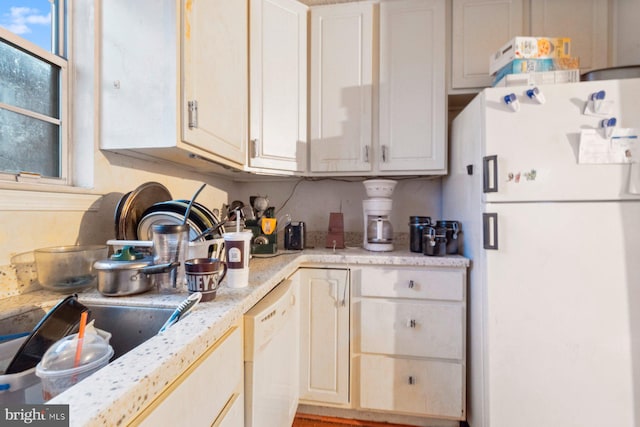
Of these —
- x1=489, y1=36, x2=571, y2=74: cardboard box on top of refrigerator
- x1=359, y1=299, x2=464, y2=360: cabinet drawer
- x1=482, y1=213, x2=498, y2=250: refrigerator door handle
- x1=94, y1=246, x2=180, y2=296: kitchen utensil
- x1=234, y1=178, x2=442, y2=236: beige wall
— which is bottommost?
x1=359, y1=299, x2=464, y2=360: cabinet drawer

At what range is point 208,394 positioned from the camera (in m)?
0.59

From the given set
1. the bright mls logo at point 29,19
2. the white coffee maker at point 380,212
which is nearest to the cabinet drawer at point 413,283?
the white coffee maker at point 380,212

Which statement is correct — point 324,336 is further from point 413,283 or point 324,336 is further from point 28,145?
point 28,145

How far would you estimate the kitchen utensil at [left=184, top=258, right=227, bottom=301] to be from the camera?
28.2 inches

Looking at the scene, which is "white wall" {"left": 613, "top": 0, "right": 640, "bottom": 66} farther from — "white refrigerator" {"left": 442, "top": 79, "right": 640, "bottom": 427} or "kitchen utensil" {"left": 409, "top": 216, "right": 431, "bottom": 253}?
"kitchen utensil" {"left": 409, "top": 216, "right": 431, "bottom": 253}

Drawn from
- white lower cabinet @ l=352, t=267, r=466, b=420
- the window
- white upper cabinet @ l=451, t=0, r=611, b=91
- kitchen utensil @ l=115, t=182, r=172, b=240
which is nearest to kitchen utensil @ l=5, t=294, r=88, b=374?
kitchen utensil @ l=115, t=182, r=172, b=240

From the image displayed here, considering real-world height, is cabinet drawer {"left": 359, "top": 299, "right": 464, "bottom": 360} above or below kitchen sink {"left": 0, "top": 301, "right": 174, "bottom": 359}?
below

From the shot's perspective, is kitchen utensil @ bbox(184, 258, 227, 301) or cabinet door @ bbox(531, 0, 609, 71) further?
cabinet door @ bbox(531, 0, 609, 71)

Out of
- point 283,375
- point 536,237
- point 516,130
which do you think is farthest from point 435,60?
point 283,375

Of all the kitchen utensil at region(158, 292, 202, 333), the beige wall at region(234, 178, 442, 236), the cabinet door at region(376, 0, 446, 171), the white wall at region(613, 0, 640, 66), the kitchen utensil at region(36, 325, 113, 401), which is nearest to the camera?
the kitchen utensil at region(36, 325, 113, 401)

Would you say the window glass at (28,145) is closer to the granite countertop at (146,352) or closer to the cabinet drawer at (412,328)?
the granite countertop at (146,352)

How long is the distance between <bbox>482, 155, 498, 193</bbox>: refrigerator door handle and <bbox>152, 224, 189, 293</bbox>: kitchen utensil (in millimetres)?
1174

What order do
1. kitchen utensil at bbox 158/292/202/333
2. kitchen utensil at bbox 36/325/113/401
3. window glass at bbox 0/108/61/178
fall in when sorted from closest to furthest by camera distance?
kitchen utensil at bbox 36/325/113/401, kitchen utensil at bbox 158/292/202/333, window glass at bbox 0/108/61/178

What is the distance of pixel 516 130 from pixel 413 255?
0.73 m
